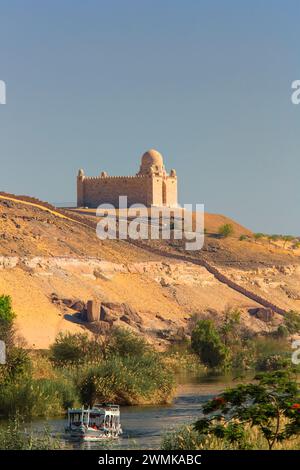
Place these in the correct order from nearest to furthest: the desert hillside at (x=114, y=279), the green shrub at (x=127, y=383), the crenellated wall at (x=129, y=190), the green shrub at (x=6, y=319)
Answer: the green shrub at (x=127, y=383)
the green shrub at (x=6, y=319)
the desert hillside at (x=114, y=279)
the crenellated wall at (x=129, y=190)

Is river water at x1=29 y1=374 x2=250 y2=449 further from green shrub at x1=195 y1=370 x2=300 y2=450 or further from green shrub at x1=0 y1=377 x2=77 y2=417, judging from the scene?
green shrub at x1=195 y1=370 x2=300 y2=450

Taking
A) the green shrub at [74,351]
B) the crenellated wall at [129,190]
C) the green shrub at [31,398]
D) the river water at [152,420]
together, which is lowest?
the river water at [152,420]

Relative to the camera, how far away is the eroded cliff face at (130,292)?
155 ft

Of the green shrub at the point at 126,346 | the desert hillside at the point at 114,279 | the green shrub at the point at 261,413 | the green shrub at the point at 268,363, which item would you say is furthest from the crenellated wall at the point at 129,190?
the green shrub at the point at 261,413

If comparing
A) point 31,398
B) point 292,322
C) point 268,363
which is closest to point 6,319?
point 268,363

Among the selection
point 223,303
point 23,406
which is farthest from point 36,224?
point 23,406

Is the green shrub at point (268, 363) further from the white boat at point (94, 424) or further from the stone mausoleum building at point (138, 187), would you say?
the stone mausoleum building at point (138, 187)

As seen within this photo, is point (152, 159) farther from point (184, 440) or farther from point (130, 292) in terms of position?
point (184, 440)

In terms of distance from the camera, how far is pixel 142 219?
234 ft

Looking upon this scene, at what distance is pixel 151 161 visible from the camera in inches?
3137

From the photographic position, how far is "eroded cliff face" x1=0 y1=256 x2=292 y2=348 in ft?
155

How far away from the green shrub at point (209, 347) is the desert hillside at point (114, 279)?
13.5 feet

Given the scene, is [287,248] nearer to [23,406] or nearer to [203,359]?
[203,359]
